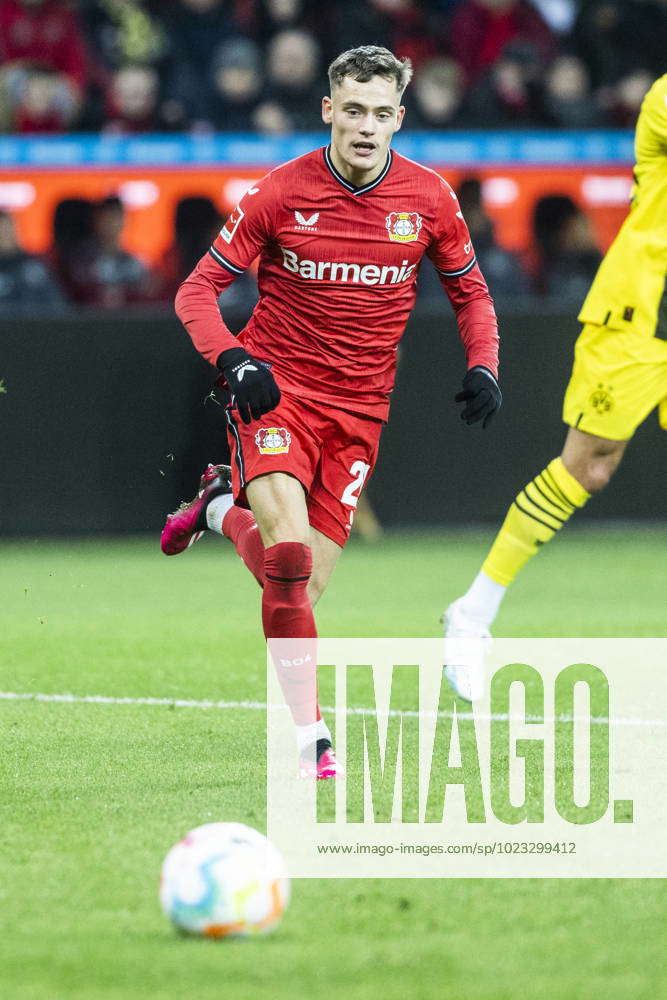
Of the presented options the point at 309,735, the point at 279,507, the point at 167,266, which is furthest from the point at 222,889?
the point at 167,266

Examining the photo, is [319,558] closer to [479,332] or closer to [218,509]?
[218,509]

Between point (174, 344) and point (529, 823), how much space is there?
24.6 feet

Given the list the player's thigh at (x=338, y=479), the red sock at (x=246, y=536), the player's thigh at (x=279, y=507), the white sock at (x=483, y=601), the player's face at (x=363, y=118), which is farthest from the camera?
the white sock at (x=483, y=601)

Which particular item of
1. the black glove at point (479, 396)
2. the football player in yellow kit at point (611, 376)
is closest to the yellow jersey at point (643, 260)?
the football player in yellow kit at point (611, 376)

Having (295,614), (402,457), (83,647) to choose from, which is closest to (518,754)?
(295,614)

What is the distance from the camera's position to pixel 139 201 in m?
13.5

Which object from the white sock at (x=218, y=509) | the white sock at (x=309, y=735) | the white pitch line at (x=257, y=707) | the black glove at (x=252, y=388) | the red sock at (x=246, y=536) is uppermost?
the black glove at (x=252, y=388)

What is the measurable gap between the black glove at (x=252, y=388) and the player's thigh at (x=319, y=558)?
64 centimetres

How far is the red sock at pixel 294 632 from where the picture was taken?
17.4 feet

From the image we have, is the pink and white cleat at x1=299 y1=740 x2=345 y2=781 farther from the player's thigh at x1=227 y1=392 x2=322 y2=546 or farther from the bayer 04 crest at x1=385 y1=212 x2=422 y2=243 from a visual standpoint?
the bayer 04 crest at x1=385 y1=212 x2=422 y2=243

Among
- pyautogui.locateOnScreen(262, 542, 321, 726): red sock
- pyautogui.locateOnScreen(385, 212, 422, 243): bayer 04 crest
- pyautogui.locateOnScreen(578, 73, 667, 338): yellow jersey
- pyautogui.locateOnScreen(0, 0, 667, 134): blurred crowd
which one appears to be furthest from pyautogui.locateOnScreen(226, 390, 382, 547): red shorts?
A: pyautogui.locateOnScreen(0, 0, 667, 134): blurred crowd

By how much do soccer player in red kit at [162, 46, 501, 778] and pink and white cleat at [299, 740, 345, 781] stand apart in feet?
0.09

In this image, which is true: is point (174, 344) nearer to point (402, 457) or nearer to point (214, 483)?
point (402, 457)

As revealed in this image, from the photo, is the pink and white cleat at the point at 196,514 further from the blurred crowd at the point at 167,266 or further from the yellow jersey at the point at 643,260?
the blurred crowd at the point at 167,266
